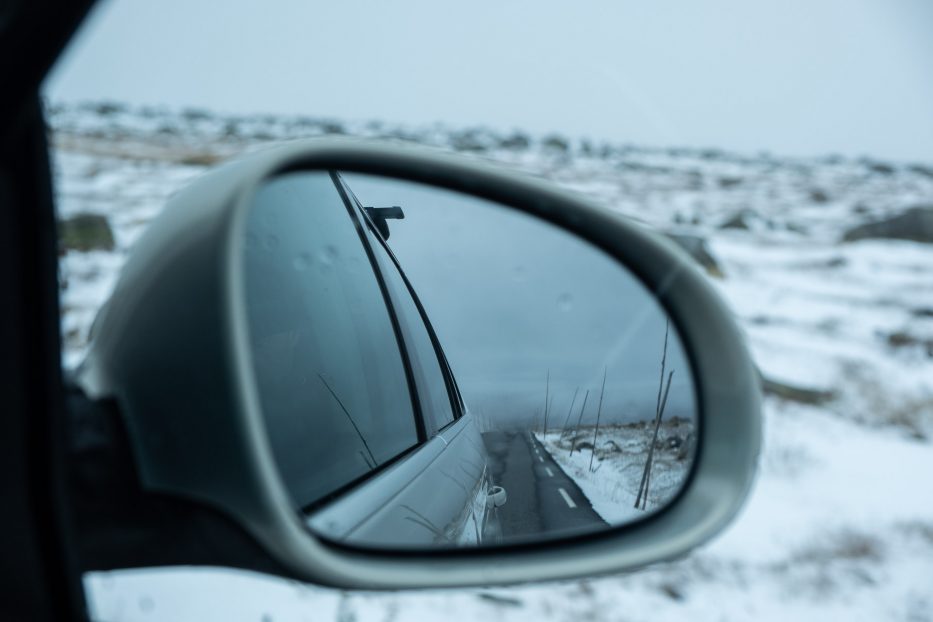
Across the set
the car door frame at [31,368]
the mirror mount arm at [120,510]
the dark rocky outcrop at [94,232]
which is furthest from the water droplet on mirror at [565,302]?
the dark rocky outcrop at [94,232]

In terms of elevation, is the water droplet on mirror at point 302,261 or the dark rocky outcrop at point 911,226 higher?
the water droplet on mirror at point 302,261

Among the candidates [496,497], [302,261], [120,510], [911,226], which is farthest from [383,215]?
[911,226]

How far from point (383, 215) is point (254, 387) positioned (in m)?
0.83

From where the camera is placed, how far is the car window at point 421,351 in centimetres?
193

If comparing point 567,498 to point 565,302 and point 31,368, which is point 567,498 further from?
point 31,368

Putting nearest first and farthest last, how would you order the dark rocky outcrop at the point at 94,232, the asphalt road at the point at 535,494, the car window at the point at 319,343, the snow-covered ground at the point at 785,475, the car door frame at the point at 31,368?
the car door frame at the point at 31,368, the car window at the point at 319,343, the asphalt road at the point at 535,494, the snow-covered ground at the point at 785,475, the dark rocky outcrop at the point at 94,232

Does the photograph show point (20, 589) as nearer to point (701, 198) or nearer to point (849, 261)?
point (849, 261)

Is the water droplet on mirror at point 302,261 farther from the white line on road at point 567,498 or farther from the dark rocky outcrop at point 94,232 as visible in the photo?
the dark rocky outcrop at point 94,232

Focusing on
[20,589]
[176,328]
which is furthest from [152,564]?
[176,328]

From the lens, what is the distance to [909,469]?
5.27m

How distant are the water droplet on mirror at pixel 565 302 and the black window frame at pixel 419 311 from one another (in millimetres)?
338

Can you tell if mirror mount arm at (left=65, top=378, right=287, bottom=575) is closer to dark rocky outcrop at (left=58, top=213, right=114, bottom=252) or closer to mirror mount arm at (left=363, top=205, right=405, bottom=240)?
mirror mount arm at (left=363, top=205, right=405, bottom=240)

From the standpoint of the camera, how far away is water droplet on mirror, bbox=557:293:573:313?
5.38ft

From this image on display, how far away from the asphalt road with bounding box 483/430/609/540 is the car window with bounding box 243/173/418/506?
12.2 inches
